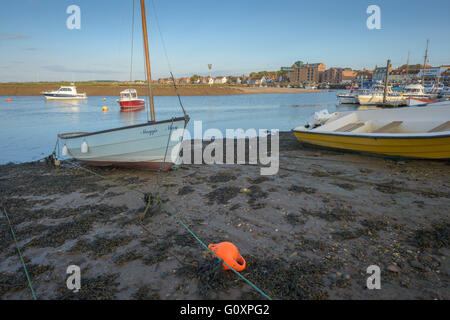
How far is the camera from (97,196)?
23.6 feet

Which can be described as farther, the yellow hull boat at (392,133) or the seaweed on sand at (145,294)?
the yellow hull boat at (392,133)

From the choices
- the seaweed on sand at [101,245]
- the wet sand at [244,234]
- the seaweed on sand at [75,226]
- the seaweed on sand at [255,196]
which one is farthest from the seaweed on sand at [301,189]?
the seaweed on sand at [75,226]

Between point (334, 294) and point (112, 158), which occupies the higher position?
point (112, 158)

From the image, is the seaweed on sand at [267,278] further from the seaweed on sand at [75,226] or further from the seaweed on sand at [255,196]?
the seaweed on sand at [75,226]

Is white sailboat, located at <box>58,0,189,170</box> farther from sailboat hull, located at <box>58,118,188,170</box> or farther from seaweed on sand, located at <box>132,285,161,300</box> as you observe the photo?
seaweed on sand, located at <box>132,285,161,300</box>

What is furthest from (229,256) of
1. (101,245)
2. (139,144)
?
(139,144)

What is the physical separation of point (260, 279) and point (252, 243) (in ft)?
3.13

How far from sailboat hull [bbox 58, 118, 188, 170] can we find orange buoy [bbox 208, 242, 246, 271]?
16.5 feet

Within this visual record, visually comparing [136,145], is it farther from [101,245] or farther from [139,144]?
[101,245]

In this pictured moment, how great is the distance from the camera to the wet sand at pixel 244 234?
3.52 m

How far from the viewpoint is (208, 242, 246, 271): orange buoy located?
3730 millimetres

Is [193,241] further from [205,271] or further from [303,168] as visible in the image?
[303,168]

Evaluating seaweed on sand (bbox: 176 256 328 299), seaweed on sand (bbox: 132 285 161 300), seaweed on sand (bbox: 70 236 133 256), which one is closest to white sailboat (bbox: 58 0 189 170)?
seaweed on sand (bbox: 70 236 133 256)
